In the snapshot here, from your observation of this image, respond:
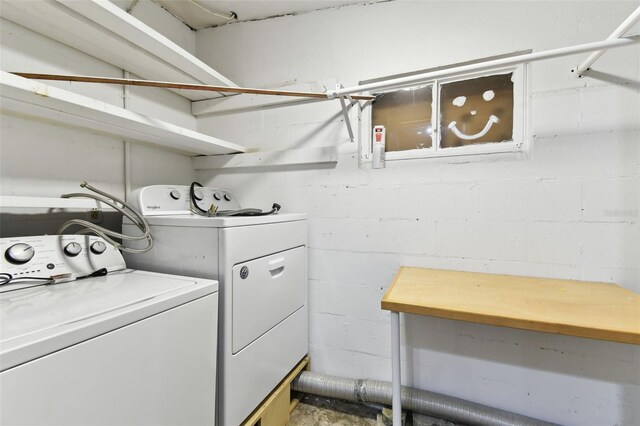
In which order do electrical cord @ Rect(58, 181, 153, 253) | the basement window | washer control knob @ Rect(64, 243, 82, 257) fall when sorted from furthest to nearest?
the basement window → electrical cord @ Rect(58, 181, 153, 253) → washer control knob @ Rect(64, 243, 82, 257)

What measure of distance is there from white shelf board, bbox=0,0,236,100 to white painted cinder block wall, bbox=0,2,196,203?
71mm

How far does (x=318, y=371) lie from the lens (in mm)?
1738

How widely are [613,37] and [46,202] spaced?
2.24 metres

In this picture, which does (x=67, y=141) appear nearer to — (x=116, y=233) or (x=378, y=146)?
(x=116, y=233)

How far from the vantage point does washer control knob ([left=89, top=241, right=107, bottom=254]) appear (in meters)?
1.09

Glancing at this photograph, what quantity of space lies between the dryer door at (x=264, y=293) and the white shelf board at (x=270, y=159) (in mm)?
561

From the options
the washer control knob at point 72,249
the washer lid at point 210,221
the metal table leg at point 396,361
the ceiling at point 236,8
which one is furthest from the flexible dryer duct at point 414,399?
the ceiling at point 236,8

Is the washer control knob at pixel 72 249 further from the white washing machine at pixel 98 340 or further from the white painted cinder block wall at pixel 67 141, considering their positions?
the white painted cinder block wall at pixel 67 141

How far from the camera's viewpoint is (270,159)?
5.91 ft

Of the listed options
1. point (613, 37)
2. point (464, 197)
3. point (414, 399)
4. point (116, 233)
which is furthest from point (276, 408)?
point (613, 37)

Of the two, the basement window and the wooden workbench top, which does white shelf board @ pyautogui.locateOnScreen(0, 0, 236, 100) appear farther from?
the wooden workbench top

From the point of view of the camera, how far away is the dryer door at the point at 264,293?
1.08m

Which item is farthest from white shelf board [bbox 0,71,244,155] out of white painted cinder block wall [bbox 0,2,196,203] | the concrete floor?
the concrete floor

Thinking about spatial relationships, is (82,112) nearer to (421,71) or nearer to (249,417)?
(249,417)
